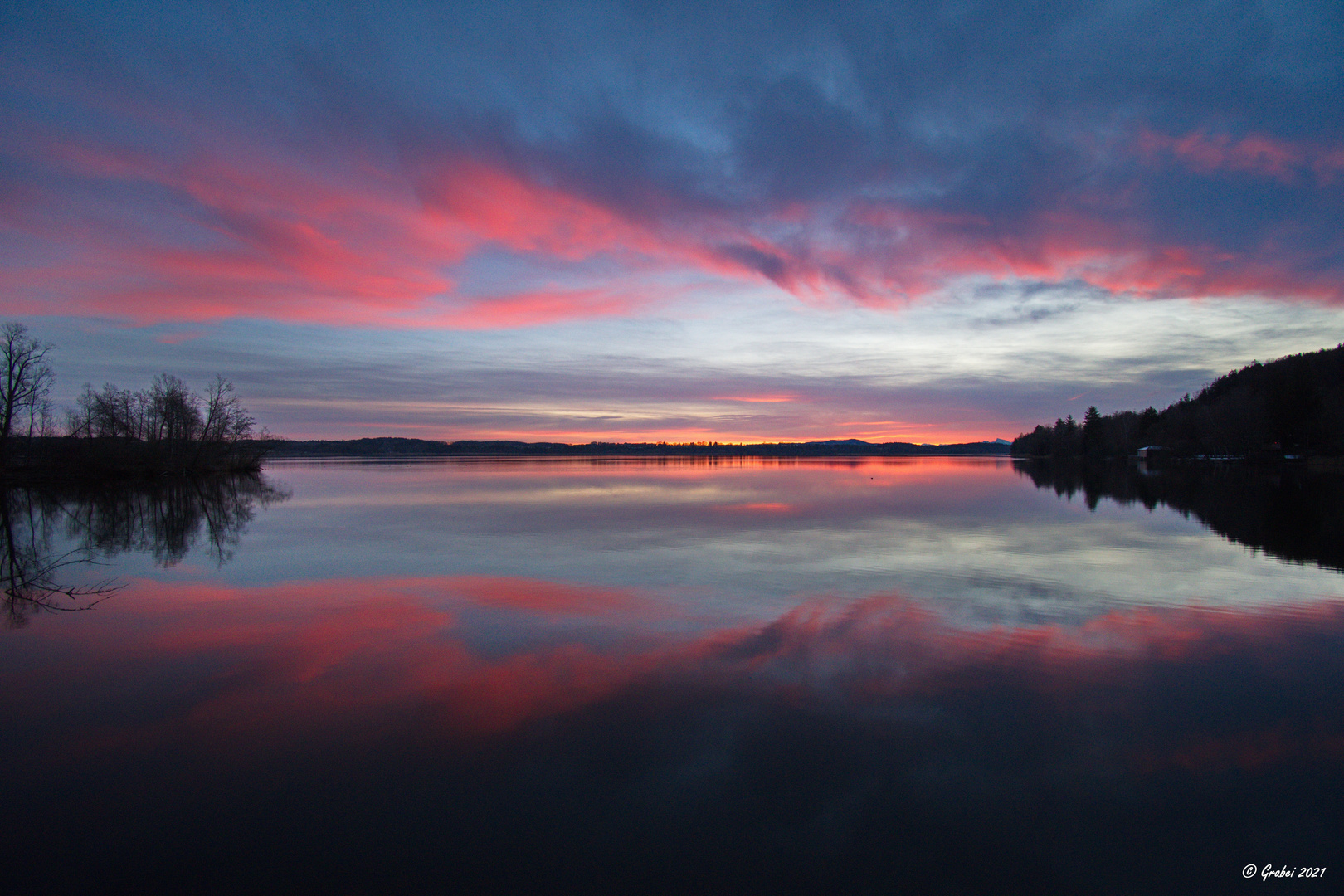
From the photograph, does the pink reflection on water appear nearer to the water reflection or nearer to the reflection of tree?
the water reflection

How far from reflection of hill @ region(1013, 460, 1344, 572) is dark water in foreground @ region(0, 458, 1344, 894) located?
3.21m

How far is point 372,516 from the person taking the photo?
784 inches

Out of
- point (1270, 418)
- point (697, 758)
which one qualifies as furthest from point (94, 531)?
point (1270, 418)

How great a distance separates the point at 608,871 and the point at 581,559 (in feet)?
Result: 29.2

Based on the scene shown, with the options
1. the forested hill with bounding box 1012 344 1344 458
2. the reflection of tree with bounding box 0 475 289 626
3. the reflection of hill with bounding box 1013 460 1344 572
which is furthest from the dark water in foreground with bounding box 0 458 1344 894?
the forested hill with bounding box 1012 344 1344 458

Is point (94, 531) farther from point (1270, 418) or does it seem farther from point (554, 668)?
point (1270, 418)

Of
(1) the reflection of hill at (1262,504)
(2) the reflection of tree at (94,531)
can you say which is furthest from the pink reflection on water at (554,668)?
(1) the reflection of hill at (1262,504)

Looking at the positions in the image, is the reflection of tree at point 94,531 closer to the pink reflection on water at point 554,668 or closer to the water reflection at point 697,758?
the pink reflection on water at point 554,668

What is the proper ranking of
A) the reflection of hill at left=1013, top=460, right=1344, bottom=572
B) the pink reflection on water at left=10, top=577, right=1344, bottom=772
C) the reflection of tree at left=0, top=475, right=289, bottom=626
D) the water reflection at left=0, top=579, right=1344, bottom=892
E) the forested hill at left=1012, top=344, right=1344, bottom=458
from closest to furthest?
1. the water reflection at left=0, top=579, right=1344, bottom=892
2. the pink reflection on water at left=10, top=577, right=1344, bottom=772
3. the reflection of tree at left=0, top=475, right=289, bottom=626
4. the reflection of hill at left=1013, top=460, right=1344, bottom=572
5. the forested hill at left=1012, top=344, right=1344, bottom=458

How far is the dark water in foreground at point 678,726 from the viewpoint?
3.58 m

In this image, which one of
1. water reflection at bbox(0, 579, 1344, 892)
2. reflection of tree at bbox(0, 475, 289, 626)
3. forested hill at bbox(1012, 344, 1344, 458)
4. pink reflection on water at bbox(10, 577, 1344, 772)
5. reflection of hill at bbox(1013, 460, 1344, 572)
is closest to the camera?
water reflection at bbox(0, 579, 1344, 892)

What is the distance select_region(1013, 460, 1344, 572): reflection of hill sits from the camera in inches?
546

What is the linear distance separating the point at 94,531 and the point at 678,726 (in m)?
19.8

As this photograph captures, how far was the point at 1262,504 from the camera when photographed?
23.2m
